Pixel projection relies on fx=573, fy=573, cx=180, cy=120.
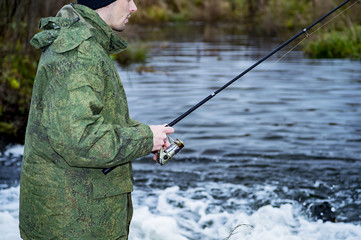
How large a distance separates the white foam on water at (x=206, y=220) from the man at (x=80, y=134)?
115 inches

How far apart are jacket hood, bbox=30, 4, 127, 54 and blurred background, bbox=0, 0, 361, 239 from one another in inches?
125

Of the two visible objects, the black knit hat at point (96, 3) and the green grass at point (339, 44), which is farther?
the green grass at point (339, 44)

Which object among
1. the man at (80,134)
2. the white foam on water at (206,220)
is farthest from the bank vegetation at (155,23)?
the man at (80,134)

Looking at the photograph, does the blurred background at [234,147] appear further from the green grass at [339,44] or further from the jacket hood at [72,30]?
the jacket hood at [72,30]

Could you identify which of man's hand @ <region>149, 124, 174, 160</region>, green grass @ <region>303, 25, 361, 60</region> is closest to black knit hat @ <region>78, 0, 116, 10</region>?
man's hand @ <region>149, 124, 174, 160</region>

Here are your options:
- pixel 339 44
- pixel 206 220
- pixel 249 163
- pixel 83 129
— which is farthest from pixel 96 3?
pixel 339 44

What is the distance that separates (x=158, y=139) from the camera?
2.56 metres

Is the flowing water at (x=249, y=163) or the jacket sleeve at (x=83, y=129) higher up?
the jacket sleeve at (x=83, y=129)

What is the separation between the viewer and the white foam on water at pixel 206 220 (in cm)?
566

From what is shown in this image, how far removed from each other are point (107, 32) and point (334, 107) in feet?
34.6

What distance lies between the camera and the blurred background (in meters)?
6.05

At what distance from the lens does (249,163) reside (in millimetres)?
8258

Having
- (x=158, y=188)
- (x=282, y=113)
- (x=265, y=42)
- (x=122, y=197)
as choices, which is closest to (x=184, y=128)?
(x=282, y=113)

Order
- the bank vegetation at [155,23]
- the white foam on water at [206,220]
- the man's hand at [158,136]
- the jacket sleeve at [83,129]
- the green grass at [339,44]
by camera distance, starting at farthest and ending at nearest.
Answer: the green grass at [339,44] → the bank vegetation at [155,23] → the white foam on water at [206,220] → the man's hand at [158,136] → the jacket sleeve at [83,129]
